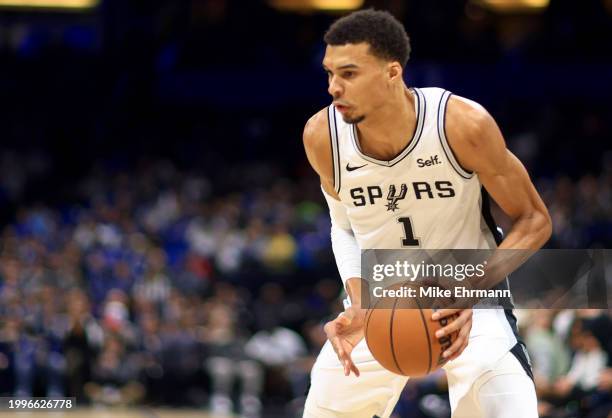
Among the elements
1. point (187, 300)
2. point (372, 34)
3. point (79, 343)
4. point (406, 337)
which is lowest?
point (79, 343)

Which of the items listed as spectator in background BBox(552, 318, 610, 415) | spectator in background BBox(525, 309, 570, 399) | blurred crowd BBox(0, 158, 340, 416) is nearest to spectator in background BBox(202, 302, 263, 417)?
blurred crowd BBox(0, 158, 340, 416)

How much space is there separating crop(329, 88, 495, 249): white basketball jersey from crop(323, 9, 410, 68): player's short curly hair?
0.85 feet

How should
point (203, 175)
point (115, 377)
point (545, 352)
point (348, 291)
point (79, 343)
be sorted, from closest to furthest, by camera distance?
point (348, 291) < point (545, 352) < point (115, 377) < point (79, 343) < point (203, 175)

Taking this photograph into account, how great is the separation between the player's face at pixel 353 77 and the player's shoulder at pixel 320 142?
0.86 feet

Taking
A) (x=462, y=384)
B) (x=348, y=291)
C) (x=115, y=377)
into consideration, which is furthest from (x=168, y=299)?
(x=462, y=384)

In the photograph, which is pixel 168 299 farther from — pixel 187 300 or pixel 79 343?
pixel 79 343

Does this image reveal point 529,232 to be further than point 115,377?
No

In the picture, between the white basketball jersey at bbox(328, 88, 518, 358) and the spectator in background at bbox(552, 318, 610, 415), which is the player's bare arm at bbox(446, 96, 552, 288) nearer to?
the white basketball jersey at bbox(328, 88, 518, 358)

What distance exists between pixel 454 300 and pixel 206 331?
771cm

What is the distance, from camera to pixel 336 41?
3900mm

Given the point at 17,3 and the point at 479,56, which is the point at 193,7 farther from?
the point at 479,56

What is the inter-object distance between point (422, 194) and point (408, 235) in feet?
0.59

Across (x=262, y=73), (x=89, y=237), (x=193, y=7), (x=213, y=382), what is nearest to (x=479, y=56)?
(x=262, y=73)

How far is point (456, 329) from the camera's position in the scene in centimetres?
369
